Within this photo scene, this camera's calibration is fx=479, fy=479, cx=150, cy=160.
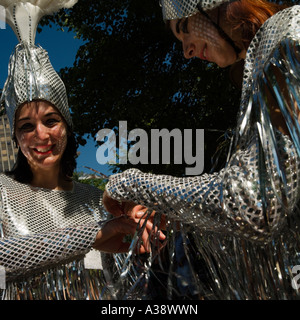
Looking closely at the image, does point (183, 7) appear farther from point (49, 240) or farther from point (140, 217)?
point (49, 240)

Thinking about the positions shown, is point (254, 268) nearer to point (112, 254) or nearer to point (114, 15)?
point (112, 254)

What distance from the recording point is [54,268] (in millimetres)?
2078

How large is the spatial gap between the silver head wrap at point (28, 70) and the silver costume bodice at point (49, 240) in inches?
14.3

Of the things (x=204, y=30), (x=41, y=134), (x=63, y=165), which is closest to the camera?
(x=204, y=30)

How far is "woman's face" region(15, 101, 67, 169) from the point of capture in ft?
7.39

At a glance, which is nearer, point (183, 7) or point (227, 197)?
point (227, 197)

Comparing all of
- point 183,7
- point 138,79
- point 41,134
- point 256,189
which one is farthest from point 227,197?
point 138,79

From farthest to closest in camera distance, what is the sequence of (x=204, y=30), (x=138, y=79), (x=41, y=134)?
(x=138, y=79) → (x=41, y=134) → (x=204, y=30)

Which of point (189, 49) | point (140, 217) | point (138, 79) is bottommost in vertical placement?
point (140, 217)

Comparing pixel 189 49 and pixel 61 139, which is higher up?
pixel 189 49

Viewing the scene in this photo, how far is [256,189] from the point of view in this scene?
4.07 feet

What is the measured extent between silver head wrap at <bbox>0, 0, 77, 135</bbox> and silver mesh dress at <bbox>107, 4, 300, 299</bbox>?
3.09 feet

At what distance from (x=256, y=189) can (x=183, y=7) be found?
73cm

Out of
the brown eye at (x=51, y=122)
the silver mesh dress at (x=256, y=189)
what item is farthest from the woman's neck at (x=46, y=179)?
the silver mesh dress at (x=256, y=189)
